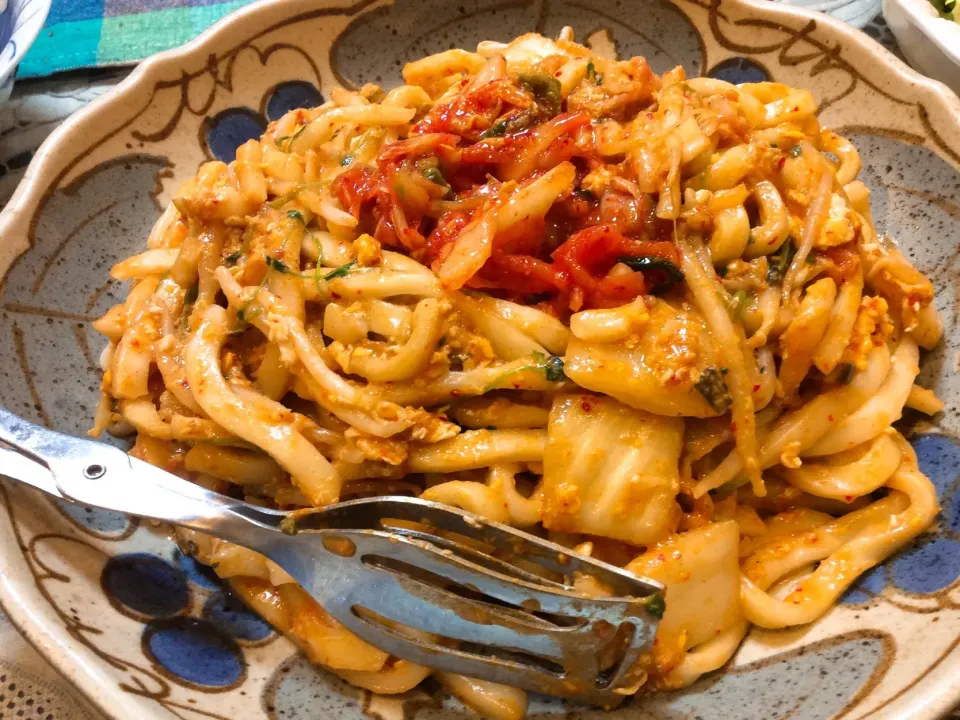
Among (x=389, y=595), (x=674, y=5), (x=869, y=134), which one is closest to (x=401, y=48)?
(x=674, y=5)

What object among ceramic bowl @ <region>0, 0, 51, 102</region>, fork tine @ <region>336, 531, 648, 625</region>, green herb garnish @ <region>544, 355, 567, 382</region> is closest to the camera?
fork tine @ <region>336, 531, 648, 625</region>

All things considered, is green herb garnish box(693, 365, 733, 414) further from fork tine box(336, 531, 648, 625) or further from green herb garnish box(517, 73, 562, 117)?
green herb garnish box(517, 73, 562, 117)

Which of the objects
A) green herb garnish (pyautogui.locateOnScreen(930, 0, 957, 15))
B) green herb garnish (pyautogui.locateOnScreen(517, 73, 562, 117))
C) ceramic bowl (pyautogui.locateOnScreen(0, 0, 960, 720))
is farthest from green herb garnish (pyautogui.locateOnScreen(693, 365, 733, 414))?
green herb garnish (pyautogui.locateOnScreen(930, 0, 957, 15))

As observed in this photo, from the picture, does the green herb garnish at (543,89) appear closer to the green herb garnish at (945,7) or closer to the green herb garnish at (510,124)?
the green herb garnish at (510,124)

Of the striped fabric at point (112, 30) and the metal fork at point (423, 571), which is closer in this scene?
the metal fork at point (423, 571)

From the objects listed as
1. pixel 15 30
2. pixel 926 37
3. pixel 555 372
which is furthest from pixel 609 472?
pixel 15 30

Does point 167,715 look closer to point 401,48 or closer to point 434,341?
point 434,341

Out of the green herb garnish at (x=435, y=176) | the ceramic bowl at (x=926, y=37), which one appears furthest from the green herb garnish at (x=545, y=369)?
the ceramic bowl at (x=926, y=37)

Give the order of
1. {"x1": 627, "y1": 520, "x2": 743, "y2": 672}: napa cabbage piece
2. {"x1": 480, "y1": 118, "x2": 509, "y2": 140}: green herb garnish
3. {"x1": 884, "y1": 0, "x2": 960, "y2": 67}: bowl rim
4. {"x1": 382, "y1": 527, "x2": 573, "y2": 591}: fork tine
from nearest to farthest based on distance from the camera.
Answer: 1. {"x1": 382, "y1": 527, "x2": 573, "y2": 591}: fork tine
2. {"x1": 627, "y1": 520, "x2": 743, "y2": 672}: napa cabbage piece
3. {"x1": 480, "y1": 118, "x2": 509, "y2": 140}: green herb garnish
4. {"x1": 884, "y1": 0, "x2": 960, "y2": 67}: bowl rim

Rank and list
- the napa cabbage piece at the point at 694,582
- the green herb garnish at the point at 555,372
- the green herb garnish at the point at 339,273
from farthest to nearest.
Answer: the green herb garnish at the point at 339,273
the green herb garnish at the point at 555,372
the napa cabbage piece at the point at 694,582
